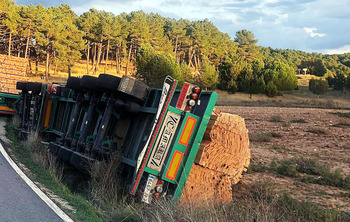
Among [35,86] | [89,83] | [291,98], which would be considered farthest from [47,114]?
[291,98]

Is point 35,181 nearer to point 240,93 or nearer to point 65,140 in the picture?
point 65,140

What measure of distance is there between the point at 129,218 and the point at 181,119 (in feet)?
5.48

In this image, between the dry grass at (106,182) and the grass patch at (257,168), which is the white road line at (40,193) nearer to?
the dry grass at (106,182)

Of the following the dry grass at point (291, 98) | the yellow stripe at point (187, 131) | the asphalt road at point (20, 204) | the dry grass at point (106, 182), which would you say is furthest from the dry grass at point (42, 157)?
the dry grass at point (291, 98)

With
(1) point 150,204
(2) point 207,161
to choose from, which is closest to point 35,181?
(1) point 150,204

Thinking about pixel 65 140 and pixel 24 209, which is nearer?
pixel 24 209

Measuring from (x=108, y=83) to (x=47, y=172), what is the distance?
8.53 ft

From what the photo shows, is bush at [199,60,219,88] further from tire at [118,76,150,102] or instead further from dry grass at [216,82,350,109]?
tire at [118,76,150,102]

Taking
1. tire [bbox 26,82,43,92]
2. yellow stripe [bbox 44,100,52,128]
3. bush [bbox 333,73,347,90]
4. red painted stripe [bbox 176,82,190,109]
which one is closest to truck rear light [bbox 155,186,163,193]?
red painted stripe [bbox 176,82,190,109]

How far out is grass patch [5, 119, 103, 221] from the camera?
5344 mm

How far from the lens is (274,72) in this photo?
70438 millimetres

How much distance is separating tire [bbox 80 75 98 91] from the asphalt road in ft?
7.21

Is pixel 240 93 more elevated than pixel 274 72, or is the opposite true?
pixel 274 72

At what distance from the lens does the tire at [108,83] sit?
670 cm
